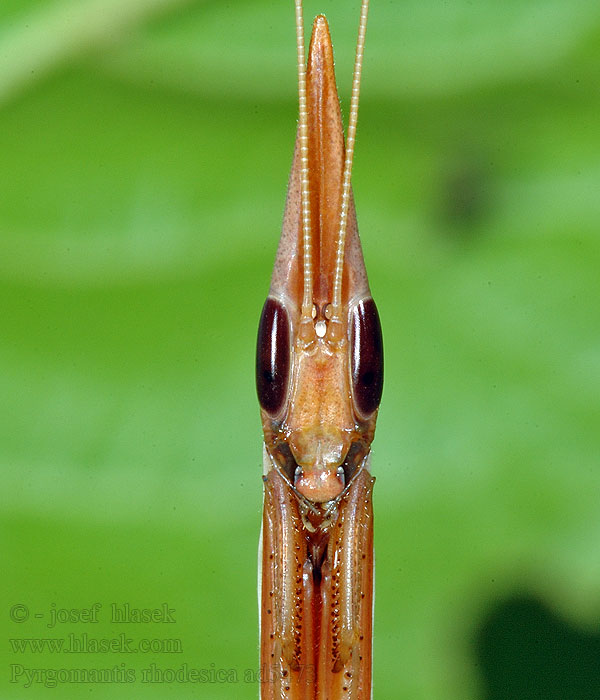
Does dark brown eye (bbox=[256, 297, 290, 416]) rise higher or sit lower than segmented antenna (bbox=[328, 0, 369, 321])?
lower

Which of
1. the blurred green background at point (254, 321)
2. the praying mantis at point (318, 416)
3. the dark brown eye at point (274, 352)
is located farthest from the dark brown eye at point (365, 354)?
the blurred green background at point (254, 321)

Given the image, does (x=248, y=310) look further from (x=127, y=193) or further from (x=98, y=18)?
(x=98, y=18)

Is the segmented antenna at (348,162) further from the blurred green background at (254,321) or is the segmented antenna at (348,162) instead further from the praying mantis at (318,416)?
the blurred green background at (254,321)

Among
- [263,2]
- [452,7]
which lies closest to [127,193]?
[263,2]

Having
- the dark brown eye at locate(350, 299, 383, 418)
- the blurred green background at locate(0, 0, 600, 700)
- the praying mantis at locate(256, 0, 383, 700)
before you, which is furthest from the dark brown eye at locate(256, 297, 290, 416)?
the blurred green background at locate(0, 0, 600, 700)

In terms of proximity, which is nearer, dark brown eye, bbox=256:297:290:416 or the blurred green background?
dark brown eye, bbox=256:297:290:416

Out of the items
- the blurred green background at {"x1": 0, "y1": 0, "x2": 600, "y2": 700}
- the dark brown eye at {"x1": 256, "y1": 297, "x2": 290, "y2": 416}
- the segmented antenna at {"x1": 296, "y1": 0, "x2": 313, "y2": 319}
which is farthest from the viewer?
the blurred green background at {"x1": 0, "y1": 0, "x2": 600, "y2": 700}

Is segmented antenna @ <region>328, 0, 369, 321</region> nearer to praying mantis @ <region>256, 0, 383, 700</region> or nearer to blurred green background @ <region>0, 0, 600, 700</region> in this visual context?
praying mantis @ <region>256, 0, 383, 700</region>

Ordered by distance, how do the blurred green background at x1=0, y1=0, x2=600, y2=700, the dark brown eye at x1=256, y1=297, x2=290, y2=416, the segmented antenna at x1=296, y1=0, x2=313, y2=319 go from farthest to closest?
1. the blurred green background at x1=0, y1=0, x2=600, y2=700
2. the dark brown eye at x1=256, y1=297, x2=290, y2=416
3. the segmented antenna at x1=296, y1=0, x2=313, y2=319
